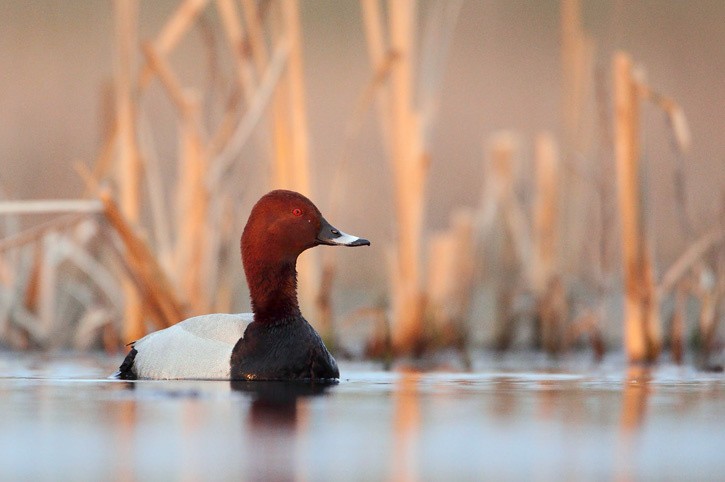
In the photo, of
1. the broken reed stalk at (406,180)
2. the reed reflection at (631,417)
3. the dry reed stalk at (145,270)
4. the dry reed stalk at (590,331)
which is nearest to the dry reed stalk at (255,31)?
the broken reed stalk at (406,180)

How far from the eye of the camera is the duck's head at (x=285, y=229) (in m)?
7.49

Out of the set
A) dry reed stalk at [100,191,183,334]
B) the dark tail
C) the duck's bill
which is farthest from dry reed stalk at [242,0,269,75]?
the dark tail

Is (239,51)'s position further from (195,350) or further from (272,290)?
(195,350)

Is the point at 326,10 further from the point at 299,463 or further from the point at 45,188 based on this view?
the point at 299,463

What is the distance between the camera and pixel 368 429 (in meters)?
4.86

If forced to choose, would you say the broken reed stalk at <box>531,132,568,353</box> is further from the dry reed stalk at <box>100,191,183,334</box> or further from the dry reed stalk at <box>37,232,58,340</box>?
the dry reed stalk at <box>37,232,58,340</box>

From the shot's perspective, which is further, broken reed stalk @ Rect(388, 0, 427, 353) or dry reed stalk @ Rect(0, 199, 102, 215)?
broken reed stalk @ Rect(388, 0, 427, 353)

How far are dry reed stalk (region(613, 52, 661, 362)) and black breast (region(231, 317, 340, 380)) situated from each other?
251 cm

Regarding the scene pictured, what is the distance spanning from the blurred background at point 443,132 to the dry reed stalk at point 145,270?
178 mm

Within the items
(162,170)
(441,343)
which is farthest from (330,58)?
(441,343)

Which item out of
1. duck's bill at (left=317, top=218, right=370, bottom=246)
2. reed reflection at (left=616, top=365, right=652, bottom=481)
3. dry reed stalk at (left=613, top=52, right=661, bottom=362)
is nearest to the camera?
reed reflection at (left=616, top=365, right=652, bottom=481)

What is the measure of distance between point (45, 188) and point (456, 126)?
377cm

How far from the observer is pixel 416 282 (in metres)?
9.20

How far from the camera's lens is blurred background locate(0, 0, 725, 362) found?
9.25m
